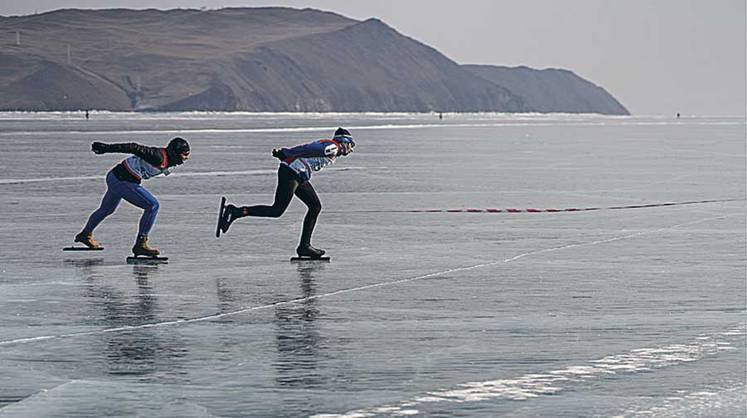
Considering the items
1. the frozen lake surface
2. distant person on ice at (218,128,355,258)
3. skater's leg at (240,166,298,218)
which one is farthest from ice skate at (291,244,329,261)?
skater's leg at (240,166,298,218)

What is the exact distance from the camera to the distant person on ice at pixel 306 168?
15.9 m

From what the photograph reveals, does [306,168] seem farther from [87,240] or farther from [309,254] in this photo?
[87,240]

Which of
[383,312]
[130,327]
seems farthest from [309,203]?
[130,327]

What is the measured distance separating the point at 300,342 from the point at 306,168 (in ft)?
20.3

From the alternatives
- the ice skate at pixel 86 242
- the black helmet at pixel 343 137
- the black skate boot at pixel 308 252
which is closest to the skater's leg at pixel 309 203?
the black skate boot at pixel 308 252

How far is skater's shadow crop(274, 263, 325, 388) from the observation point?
350 inches

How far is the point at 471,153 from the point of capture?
48.2 metres

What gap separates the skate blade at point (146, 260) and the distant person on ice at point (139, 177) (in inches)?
1.7

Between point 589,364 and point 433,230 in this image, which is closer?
point 589,364

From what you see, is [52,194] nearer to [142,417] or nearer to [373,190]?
[373,190]

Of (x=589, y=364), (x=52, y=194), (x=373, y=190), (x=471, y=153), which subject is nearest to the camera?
(x=589, y=364)

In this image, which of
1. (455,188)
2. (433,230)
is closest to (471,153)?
(455,188)

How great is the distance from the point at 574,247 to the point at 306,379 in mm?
9064

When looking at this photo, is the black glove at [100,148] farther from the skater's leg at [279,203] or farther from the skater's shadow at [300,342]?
the skater's shadow at [300,342]
